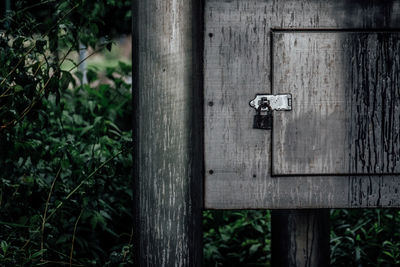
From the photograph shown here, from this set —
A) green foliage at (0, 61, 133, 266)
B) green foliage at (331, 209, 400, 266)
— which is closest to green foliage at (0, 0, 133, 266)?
green foliage at (0, 61, 133, 266)

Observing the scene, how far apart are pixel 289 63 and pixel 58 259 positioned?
1.42m

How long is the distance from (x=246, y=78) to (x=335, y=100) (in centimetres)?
27

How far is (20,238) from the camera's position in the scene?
2045 millimetres

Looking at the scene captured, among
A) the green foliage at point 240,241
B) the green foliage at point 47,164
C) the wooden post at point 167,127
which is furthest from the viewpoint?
the green foliage at point 240,241

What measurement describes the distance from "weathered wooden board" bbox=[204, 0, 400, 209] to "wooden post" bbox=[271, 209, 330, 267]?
0.47m

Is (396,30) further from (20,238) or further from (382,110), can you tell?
(20,238)

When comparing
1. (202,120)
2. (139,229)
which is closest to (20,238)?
(139,229)

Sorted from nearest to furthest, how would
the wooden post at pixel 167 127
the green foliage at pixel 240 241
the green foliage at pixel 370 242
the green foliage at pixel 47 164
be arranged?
the wooden post at pixel 167 127, the green foliage at pixel 47 164, the green foliage at pixel 370 242, the green foliage at pixel 240 241

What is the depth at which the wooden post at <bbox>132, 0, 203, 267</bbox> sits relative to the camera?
151 cm

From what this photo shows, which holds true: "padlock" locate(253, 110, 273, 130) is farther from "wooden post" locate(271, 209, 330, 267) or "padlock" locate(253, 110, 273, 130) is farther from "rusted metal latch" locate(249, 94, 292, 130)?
"wooden post" locate(271, 209, 330, 267)

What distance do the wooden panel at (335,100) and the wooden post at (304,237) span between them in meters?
0.48

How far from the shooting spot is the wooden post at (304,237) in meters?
1.99

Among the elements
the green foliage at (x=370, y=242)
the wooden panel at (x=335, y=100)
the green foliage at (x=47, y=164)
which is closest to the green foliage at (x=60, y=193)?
the green foliage at (x=47, y=164)

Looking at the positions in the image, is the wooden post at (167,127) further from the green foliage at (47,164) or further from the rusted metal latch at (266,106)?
the green foliage at (47,164)
